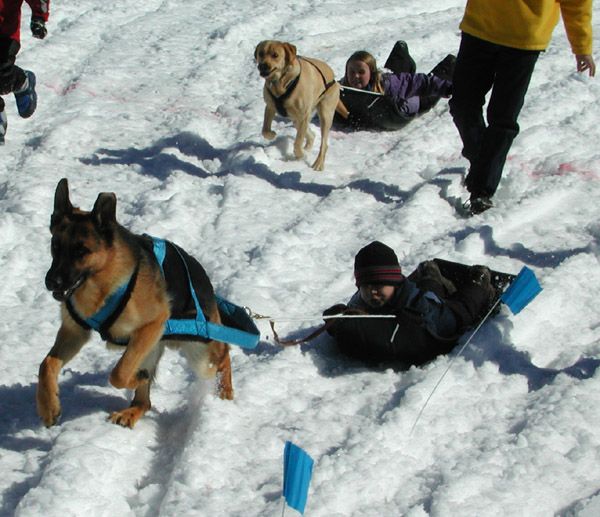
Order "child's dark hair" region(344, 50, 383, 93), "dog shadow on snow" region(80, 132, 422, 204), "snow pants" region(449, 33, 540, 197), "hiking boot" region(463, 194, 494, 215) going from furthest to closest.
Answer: "child's dark hair" region(344, 50, 383, 93) < "dog shadow on snow" region(80, 132, 422, 204) < "hiking boot" region(463, 194, 494, 215) < "snow pants" region(449, 33, 540, 197)

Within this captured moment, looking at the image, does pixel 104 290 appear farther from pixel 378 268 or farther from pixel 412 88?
pixel 412 88

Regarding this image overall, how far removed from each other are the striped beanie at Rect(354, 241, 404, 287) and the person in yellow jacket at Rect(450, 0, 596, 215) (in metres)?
1.89

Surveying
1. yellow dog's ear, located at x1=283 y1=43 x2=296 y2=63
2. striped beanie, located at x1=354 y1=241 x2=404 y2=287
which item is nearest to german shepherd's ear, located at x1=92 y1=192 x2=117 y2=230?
striped beanie, located at x1=354 y1=241 x2=404 y2=287

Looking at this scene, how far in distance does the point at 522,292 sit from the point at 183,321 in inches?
66.7

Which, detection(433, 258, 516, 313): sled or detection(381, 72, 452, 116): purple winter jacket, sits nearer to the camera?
detection(433, 258, 516, 313): sled

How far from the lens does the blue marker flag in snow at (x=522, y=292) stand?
13.9ft

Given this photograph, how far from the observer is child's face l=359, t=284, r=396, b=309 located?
4273 mm

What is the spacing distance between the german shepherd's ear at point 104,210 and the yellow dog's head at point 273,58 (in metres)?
4.03

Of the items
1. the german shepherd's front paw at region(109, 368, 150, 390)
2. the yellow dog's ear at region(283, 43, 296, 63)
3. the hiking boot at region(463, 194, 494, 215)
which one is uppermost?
the german shepherd's front paw at region(109, 368, 150, 390)

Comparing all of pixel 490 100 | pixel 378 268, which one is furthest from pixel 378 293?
pixel 490 100

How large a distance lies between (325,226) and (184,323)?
235cm

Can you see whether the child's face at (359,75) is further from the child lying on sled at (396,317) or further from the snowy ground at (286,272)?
the child lying on sled at (396,317)

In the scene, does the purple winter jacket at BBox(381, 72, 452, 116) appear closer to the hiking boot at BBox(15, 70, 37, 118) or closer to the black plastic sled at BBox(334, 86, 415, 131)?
the black plastic sled at BBox(334, 86, 415, 131)

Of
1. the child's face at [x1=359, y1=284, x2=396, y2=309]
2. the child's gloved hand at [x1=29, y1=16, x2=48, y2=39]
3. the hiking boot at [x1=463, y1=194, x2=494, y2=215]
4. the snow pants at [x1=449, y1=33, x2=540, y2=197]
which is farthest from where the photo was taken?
the child's gloved hand at [x1=29, y1=16, x2=48, y2=39]
